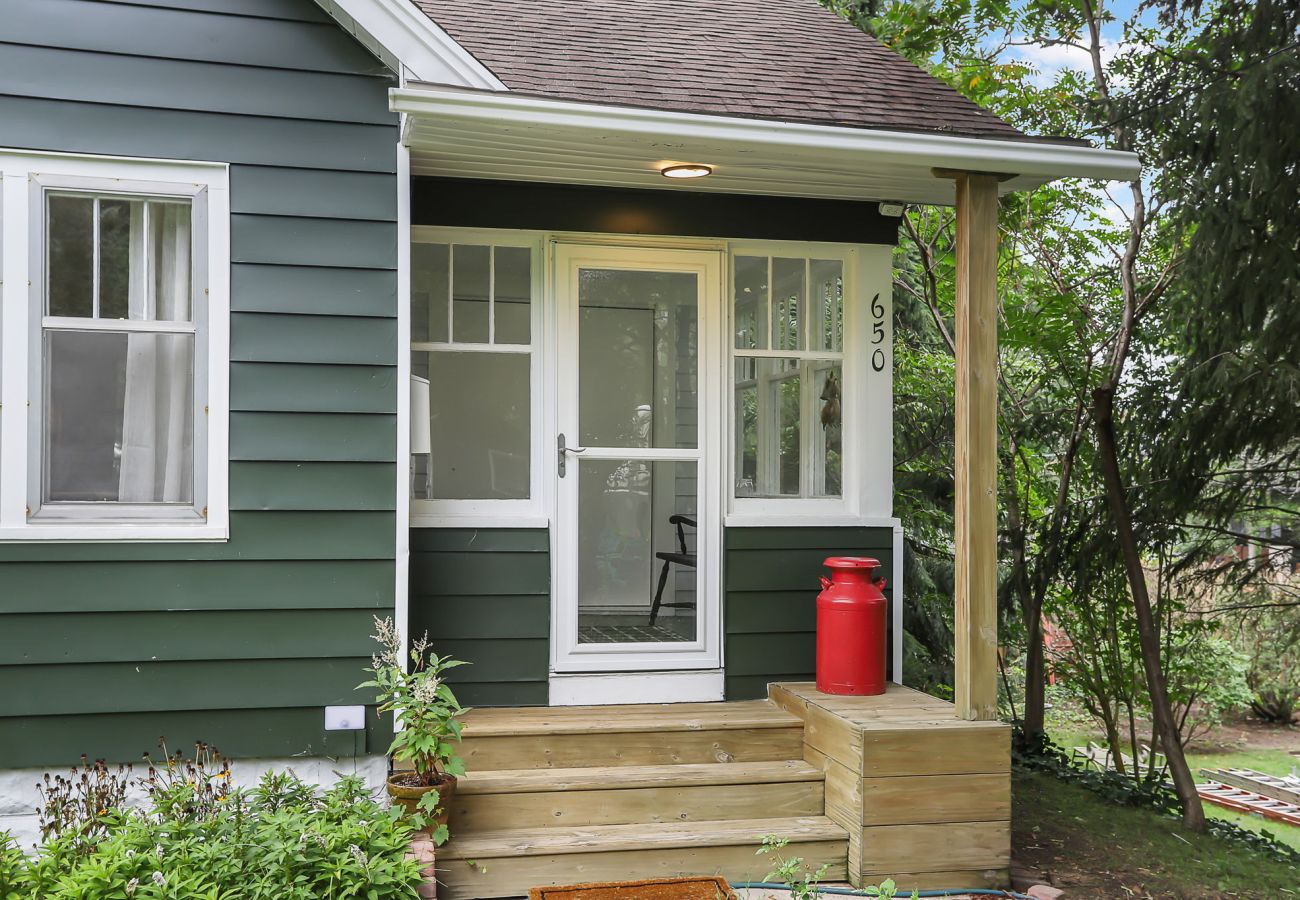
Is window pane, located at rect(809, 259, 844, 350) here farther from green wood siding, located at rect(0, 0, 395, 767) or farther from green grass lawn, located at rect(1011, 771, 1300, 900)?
green grass lawn, located at rect(1011, 771, 1300, 900)

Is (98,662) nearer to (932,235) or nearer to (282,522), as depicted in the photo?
(282,522)

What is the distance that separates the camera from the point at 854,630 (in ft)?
14.2

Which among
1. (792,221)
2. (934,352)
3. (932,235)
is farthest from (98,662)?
(934,352)

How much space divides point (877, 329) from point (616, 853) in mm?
2518

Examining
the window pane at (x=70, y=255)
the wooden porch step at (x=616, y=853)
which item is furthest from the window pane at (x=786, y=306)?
the window pane at (x=70, y=255)

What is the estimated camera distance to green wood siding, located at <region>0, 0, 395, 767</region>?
3.61 metres

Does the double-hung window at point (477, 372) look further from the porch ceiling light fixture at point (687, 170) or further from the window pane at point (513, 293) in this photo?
the porch ceiling light fixture at point (687, 170)

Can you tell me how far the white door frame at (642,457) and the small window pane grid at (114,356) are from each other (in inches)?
58.1

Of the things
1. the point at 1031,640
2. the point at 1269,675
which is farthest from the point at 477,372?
the point at 1269,675

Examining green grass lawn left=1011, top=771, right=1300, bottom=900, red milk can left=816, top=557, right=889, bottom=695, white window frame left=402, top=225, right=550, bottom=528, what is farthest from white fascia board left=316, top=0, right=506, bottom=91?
green grass lawn left=1011, top=771, right=1300, bottom=900

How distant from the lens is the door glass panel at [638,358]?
465cm

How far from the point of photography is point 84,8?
3646 mm

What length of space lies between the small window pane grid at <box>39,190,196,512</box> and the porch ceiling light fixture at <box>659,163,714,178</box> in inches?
69.5

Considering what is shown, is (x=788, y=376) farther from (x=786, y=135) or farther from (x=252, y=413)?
(x=252, y=413)
